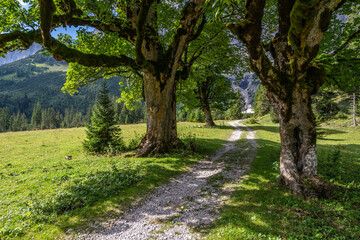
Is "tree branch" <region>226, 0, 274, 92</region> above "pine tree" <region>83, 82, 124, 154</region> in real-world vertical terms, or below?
above

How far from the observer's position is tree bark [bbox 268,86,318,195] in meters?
6.58

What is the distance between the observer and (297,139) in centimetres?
705

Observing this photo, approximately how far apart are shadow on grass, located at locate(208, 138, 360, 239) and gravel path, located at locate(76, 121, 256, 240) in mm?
488

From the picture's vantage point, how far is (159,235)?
4410mm

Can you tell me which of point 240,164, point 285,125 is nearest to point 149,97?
point 240,164

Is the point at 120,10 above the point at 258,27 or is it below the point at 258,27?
above

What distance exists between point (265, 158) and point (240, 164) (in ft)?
7.45

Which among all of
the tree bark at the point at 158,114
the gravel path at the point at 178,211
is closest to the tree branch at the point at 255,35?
the gravel path at the point at 178,211

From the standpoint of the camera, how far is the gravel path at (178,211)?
4.49 metres

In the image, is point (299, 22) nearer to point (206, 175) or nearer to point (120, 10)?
point (206, 175)

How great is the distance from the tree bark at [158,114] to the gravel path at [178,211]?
4003 mm

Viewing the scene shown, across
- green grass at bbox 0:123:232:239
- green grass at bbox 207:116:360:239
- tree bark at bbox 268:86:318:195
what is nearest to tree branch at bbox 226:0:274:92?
tree bark at bbox 268:86:318:195

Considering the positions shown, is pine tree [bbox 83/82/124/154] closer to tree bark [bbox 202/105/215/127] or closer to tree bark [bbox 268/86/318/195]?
tree bark [bbox 268/86/318/195]

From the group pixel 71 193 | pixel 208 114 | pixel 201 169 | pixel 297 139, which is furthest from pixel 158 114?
pixel 208 114
